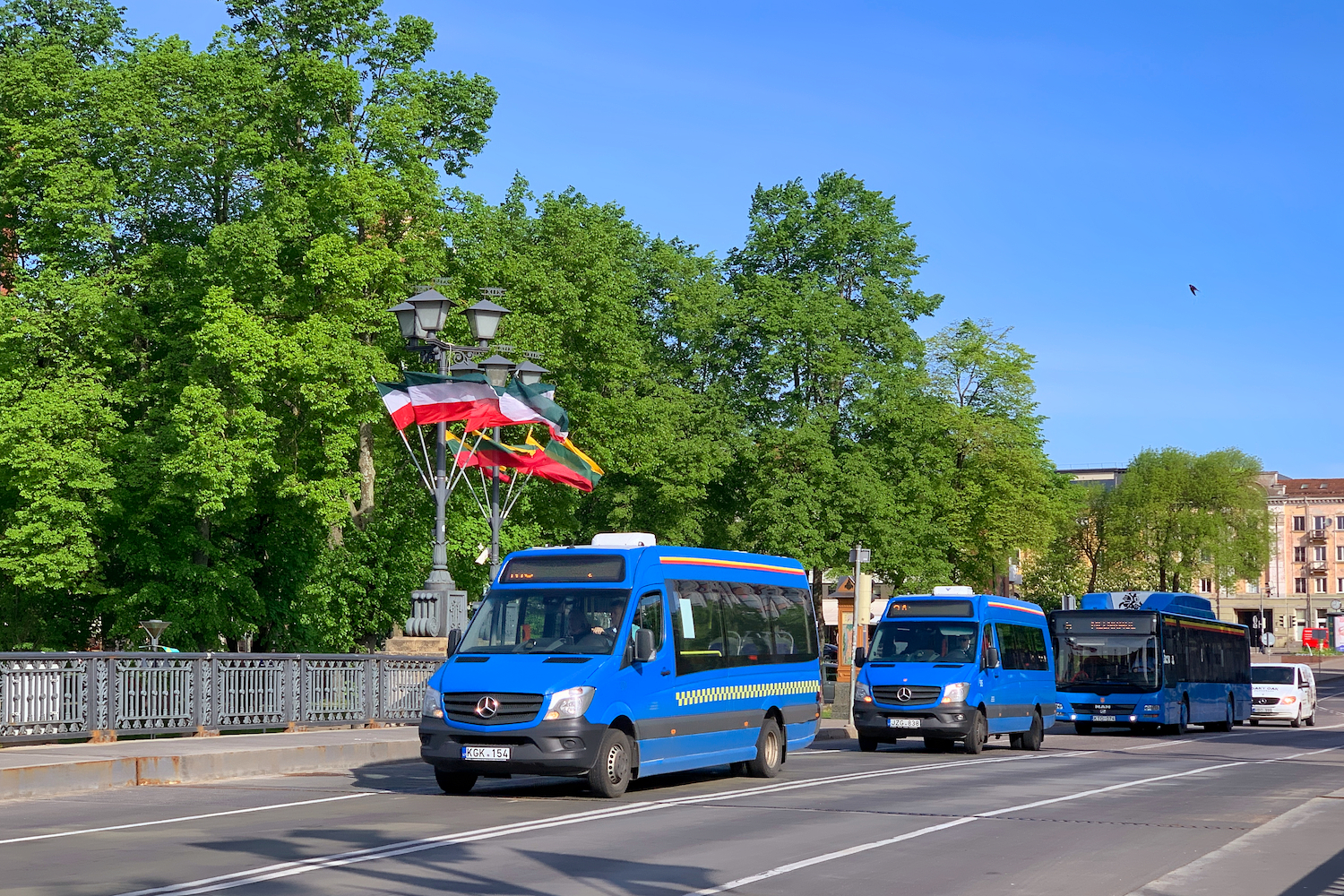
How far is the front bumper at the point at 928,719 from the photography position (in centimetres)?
2469

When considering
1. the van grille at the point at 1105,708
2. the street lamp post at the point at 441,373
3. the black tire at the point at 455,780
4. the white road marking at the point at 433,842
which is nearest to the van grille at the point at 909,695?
the white road marking at the point at 433,842

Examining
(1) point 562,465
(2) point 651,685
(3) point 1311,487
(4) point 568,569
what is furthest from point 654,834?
(3) point 1311,487

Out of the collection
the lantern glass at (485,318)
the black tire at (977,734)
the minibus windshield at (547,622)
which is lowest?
the black tire at (977,734)

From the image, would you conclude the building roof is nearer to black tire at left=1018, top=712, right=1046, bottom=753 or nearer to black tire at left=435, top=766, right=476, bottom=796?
black tire at left=1018, top=712, right=1046, bottom=753

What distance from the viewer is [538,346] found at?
41000 millimetres

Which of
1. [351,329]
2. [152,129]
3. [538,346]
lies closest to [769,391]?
[538,346]

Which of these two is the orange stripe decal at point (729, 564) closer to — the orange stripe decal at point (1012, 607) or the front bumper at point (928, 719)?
the front bumper at point (928, 719)

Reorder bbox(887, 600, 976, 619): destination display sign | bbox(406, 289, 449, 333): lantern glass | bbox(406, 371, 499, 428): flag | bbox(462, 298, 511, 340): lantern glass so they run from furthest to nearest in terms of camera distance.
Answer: bbox(887, 600, 976, 619): destination display sign < bbox(406, 371, 499, 428): flag < bbox(462, 298, 511, 340): lantern glass < bbox(406, 289, 449, 333): lantern glass

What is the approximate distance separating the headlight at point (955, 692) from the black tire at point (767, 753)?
660 centimetres

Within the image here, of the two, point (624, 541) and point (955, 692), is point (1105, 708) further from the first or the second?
point (624, 541)

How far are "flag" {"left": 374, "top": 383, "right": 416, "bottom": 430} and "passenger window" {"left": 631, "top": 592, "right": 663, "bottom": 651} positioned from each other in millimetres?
8656

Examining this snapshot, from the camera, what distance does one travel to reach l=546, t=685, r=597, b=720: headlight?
48.0ft

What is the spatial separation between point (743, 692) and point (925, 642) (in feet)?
28.7

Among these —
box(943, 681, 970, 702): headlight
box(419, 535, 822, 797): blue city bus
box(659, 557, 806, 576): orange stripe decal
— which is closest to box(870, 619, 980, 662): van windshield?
box(943, 681, 970, 702): headlight
